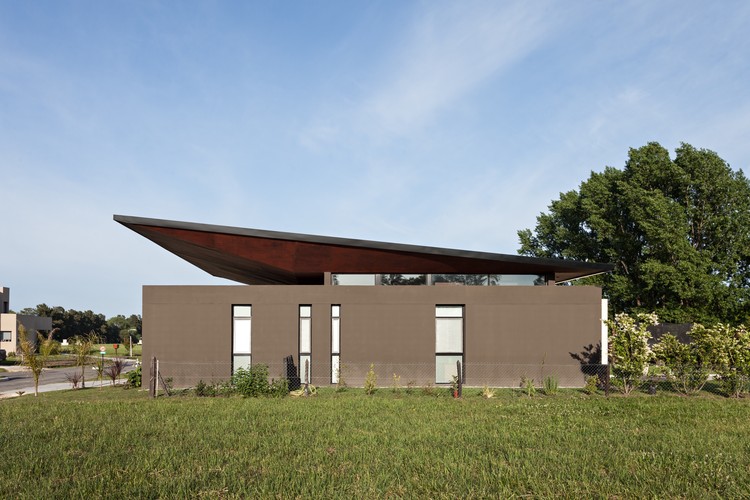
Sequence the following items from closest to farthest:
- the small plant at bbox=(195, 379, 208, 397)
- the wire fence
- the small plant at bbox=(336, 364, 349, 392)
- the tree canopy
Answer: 1. the small plant at bbox=(195, 379, 208, 397)
2. the small plant at bbox=(336, 364, 349, 392)
3. the wire fence
4. the tree canopy

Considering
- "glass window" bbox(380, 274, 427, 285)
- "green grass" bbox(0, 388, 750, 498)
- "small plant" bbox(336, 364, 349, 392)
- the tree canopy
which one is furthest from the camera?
the tree canopy

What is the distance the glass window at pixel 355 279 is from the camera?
71.5 ft

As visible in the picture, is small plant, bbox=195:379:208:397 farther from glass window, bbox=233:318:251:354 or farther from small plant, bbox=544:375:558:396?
small plant, bbox=544:375:558:396

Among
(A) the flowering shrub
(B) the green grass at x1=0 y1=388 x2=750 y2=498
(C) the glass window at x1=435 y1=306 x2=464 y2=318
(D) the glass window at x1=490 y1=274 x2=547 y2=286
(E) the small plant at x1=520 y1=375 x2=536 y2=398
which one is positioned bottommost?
(E) the small plant at x1=520 y1=375 x2=536 y2=398

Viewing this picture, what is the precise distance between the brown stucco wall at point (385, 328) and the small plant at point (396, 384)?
30cm

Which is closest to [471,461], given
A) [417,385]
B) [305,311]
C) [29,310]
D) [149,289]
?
[417,385]

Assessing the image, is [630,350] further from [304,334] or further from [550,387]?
[304,334]

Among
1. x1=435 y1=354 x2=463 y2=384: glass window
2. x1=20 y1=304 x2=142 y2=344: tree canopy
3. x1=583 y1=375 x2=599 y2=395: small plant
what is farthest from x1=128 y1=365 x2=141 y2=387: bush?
x1=20 y1=304 x2=142 y2=344: tree canopy

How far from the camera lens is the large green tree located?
36.7 metres

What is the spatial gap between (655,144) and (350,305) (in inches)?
1206

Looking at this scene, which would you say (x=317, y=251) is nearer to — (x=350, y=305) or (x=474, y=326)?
(x=350, y=305)

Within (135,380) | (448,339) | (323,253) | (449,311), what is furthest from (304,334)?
(135,380)

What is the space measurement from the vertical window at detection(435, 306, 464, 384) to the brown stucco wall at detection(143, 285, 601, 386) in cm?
32

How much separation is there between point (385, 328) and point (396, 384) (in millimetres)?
2299
